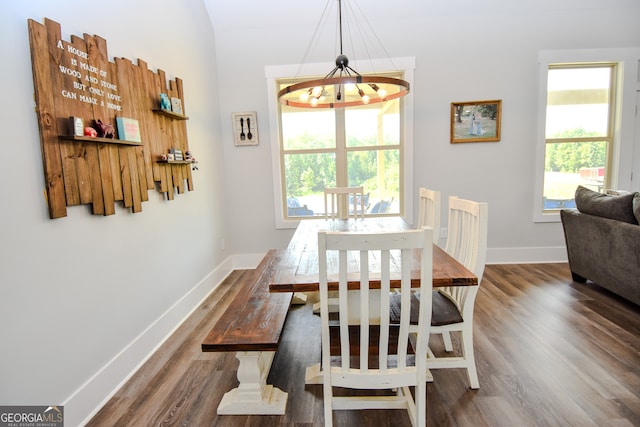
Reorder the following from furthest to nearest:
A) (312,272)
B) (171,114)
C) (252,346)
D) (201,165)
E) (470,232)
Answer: (201,165) → (171,114) → (470,232) → (312,272) → (252,346)

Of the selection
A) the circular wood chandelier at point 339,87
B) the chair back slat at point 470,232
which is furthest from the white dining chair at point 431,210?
the circular wood chandelier at point 339,87

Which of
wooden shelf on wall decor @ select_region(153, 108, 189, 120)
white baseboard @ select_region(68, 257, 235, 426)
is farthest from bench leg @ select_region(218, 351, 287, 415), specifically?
wooden shelf on wall decor @ select_region(153, 108, 189, 120)

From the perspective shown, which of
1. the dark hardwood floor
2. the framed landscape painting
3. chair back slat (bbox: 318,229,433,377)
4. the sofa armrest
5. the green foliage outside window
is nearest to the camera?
chair back slat (bbox: 318,229,433,377)

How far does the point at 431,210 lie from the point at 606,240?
5.11 feet

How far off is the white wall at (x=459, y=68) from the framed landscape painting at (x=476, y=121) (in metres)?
0.07

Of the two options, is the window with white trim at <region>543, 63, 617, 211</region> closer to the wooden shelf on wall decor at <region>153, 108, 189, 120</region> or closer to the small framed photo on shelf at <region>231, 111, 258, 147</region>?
the small framed photo on shelf at <region>231, 111, 258, 147</region>

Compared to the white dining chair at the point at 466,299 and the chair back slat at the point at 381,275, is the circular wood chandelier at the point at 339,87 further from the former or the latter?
the chair back slat at the point at 381,275

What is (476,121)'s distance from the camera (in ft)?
12.1

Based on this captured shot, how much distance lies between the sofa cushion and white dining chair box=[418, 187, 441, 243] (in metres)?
1.46

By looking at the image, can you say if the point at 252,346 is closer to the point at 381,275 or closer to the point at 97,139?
the point at 381,275

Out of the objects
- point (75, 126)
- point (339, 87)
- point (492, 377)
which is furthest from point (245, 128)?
point (492, 377)

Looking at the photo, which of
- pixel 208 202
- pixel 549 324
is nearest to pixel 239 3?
pixel 208 202

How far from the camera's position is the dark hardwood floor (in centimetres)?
161

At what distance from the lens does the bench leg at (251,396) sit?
1670 mm
